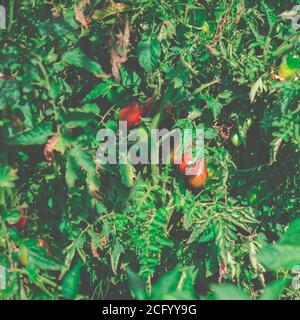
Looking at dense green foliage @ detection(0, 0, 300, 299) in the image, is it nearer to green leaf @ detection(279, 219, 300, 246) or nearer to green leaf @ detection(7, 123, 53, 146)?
green leaf @ detection(7, 123, 53, 146)

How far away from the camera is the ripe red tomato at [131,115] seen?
4.59 ft

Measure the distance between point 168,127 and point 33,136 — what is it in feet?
1.53

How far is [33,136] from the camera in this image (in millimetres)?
1099

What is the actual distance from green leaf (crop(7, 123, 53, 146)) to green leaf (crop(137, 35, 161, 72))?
32 centimetres

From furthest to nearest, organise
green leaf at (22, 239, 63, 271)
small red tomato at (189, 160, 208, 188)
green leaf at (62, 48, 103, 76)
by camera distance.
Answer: small red tomato at (189, 160, 208, 188) < green leaf at (62, 48, 103, 76) < green leaf at (22, 239, 63, 271)

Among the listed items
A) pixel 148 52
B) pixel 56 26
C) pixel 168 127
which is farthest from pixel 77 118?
pixel 168 127

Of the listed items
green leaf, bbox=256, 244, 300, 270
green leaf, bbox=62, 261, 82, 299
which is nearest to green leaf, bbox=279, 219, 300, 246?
green leaf, bbox=256, 244, 300, 270

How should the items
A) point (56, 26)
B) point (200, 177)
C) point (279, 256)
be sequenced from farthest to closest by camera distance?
point (200, 177), point (56, 26), point (279, 256)

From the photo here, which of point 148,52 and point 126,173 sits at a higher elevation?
point 148,52

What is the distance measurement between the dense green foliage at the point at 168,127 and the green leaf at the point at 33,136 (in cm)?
10

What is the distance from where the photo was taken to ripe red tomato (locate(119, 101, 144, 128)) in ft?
4.59

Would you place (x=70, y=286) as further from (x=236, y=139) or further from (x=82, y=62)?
(x=236, y=139)

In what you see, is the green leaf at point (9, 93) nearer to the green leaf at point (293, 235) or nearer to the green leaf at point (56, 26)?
the green leaf at point (56, 26)
